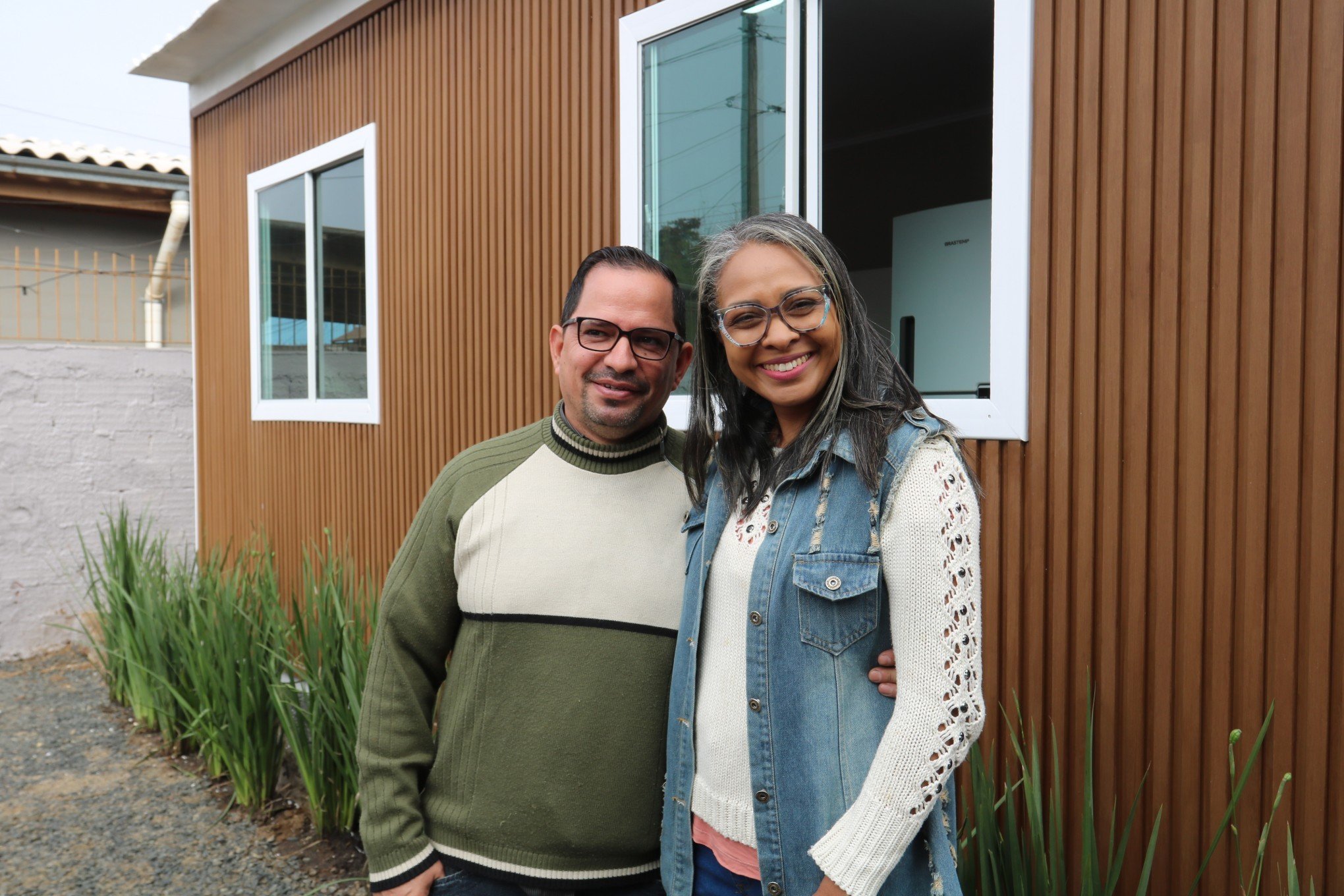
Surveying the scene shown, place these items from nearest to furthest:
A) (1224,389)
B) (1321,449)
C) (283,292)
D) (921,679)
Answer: (921,679) < (1321,449) < (1224,389) < (283,292)

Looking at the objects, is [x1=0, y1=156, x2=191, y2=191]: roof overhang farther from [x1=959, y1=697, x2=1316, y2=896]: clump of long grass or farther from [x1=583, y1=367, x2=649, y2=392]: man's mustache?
[x1=959, y1=697, x2=1316, y2=896]: clump of long grass

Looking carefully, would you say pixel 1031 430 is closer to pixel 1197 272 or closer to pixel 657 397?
pixel 1197 272

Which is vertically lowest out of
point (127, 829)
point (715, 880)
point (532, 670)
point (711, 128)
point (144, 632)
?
point (127, 829)

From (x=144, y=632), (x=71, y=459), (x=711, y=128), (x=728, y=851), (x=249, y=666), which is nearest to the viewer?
(x=728, y=851)

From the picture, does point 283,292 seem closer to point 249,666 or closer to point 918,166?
point 249,666

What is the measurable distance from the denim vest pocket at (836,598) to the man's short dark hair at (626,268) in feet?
1.85

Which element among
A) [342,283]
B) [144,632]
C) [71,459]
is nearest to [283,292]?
[342,283]

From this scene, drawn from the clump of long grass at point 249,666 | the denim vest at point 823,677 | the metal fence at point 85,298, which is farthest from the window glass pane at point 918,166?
the metal fence at point 85,298

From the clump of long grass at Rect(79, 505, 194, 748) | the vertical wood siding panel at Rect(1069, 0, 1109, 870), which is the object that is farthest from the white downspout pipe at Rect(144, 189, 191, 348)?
the vertical wood siding panel at Rect(1069, 0, 1109, 870)

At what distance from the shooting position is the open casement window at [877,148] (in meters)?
2.34

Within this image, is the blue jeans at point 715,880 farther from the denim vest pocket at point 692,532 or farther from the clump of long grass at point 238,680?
the clump of long grass at point 238,680

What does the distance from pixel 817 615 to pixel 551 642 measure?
48 centimetres

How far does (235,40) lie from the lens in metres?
5.74

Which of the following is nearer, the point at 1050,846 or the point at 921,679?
the point at 921,679
